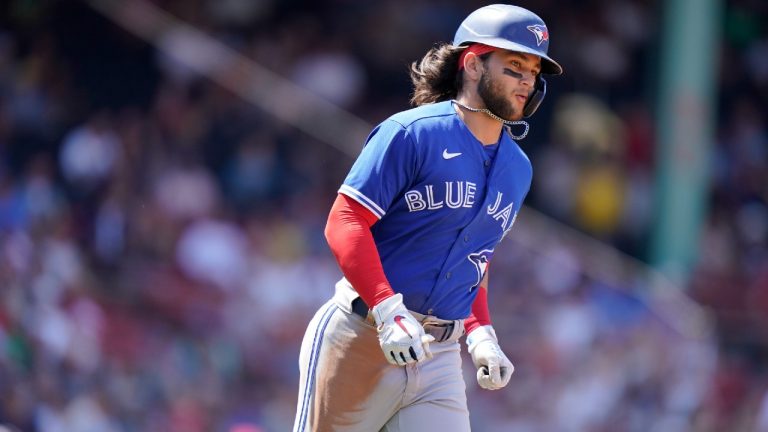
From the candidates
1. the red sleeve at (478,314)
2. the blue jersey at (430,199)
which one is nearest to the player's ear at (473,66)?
the blue jersey at (430,199)

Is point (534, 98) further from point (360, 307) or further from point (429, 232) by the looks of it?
point (360, 307)

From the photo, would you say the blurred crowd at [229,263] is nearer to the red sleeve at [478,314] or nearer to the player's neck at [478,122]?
the red sleeve at [478,314]

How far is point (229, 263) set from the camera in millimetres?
8695

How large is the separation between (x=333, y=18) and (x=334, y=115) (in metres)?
2.17

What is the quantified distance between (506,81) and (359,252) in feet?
2.52

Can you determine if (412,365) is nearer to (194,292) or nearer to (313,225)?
(194,292)

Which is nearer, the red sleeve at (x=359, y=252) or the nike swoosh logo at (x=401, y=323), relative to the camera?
the nike swoosh logo at (x=401, y=323)

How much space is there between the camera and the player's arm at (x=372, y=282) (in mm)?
3637

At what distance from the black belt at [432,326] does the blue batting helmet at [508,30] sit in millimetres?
893

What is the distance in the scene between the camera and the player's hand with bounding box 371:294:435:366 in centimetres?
362

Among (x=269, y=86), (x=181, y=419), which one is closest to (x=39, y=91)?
(x=269, y=86)

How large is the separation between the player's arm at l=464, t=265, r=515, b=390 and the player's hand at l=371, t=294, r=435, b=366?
1.19ft

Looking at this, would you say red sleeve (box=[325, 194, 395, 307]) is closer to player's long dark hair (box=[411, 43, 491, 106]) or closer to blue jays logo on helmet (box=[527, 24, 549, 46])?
player's long dark hair (box=[411, 43, 491, 106])

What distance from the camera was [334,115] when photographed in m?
9.41
